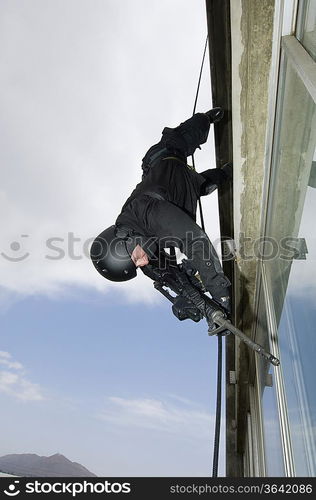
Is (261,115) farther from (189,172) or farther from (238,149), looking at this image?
(189,172)

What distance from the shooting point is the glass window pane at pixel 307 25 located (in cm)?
165

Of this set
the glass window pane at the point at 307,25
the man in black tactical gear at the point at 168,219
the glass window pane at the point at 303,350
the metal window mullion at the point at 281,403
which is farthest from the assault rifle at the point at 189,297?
the glass window pane at the point at 307,25

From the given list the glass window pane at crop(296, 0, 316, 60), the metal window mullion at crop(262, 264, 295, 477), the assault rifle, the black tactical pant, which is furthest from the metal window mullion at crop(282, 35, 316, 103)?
the metal window mullion at crop(262, 264, 295, 477)

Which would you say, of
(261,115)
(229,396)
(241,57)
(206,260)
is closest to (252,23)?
(241,57)

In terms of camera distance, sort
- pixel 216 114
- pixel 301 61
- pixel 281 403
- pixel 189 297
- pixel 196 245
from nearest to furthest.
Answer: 1. pixel 301 61
2. pixel 196 245
3. pixel 189 297
4. pixel 281 403
5. pixel 216 114

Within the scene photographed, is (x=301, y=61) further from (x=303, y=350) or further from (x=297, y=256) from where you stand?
(x=303, y=350)

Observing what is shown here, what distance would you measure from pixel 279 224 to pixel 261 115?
0.77 metres

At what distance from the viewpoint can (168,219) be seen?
1.98 m

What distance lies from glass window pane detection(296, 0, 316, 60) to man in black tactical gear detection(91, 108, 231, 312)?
811mm

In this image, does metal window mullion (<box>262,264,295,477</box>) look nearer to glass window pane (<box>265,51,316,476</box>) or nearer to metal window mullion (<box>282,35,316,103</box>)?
glass window pane (<box>265,51,316,476</box>)

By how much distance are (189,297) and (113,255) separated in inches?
24.9

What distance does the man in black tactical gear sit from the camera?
1955 millimetres

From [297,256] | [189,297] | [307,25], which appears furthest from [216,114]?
[189,297]
